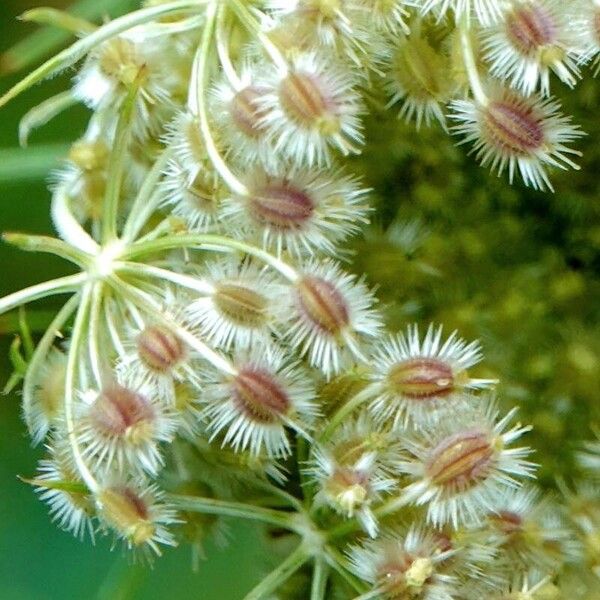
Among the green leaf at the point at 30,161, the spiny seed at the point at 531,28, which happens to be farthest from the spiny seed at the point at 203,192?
the green leaf at the point at 30,161

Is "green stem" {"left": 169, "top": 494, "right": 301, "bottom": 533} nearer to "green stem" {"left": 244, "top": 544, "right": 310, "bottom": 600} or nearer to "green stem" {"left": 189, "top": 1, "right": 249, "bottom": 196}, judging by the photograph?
"green stem" {"left": 244, "top": 544, "right": 310, "bottom": 600}

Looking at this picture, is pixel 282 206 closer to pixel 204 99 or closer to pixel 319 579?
pixel 204 99

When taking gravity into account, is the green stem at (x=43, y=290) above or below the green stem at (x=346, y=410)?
above

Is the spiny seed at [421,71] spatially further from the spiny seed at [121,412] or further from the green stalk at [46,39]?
the green stalk at [46,39]

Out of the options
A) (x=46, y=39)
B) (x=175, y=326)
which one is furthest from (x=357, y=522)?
(x=46, y=39)

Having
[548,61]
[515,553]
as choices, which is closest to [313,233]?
[548,61]

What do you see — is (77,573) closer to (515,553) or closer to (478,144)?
(515,553)
